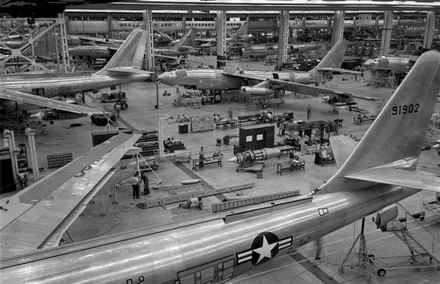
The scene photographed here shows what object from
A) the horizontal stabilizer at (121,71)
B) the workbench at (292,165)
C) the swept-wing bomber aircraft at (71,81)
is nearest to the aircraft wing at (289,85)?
the swept-wing bomber aircraft at (71,81)

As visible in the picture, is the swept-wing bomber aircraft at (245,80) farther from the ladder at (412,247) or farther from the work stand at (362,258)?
the work stand at (362,258)

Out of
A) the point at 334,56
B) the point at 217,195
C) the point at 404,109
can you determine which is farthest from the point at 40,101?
the point at 334,56

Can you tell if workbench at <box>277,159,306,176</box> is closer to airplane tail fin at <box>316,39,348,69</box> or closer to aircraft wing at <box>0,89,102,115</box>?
aircraft wing at <box>0,89,102,115</box>

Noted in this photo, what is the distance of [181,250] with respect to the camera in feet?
33.0

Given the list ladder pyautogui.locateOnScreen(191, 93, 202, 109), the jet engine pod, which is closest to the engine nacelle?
ladder pyautogui.locateOnScreen(191, 93, 202, 109)

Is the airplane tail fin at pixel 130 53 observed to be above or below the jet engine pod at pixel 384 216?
above

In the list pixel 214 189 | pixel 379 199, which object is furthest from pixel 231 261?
pixel 214 189

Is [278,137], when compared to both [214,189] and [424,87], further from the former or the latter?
[424,87]

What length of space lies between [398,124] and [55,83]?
2943 cm

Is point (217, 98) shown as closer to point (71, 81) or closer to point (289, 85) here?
point (289, 85)

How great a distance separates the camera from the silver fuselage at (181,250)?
888cm

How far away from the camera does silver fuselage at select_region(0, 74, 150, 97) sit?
32.9 meters

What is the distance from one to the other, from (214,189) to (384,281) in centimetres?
1036

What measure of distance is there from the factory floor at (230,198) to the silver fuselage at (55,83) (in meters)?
3.08
